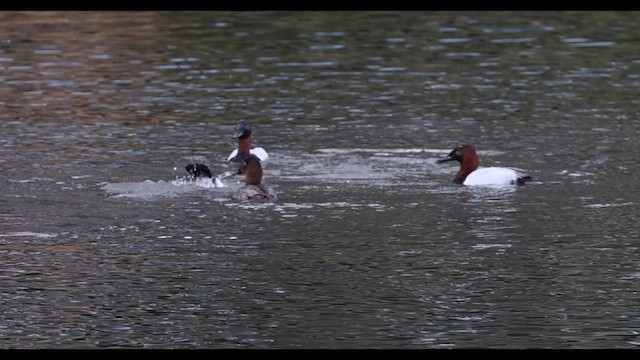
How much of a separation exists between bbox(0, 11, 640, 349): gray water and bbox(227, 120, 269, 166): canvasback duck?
374 mm

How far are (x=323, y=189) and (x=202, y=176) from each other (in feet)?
3.85

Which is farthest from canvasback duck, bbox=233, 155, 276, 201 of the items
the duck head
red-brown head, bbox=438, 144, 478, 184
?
red-brown head, bbox=438, 144, 478, 184

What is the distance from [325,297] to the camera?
12977mm

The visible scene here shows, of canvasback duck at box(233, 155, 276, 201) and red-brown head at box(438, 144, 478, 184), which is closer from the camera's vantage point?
canvasback duck at box(233, 155, 276, 201)

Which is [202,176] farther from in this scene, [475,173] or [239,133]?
[475,173]

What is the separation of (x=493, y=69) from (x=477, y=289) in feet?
37.8

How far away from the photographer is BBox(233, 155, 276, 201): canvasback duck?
16.6 metres

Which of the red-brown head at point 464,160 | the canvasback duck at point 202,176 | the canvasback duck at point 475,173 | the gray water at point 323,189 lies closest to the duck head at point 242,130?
the gray water at point 323,189

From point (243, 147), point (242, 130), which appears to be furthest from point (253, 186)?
point (242, 130)

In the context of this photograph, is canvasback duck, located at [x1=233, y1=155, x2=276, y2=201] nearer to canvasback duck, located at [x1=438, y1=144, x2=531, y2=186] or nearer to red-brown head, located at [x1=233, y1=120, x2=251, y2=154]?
red-brown head, located at [x1=233, y1=120, x2=251, y2=154]

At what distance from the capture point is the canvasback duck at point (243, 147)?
1852 cm

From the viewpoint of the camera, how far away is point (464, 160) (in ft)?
58.1

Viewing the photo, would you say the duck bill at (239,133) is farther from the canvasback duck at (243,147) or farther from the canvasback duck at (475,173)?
the canvasback duck at (475,173)
